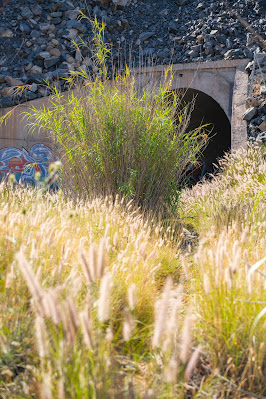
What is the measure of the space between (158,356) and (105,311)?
1.67 ft

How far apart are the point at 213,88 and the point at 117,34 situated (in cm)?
407

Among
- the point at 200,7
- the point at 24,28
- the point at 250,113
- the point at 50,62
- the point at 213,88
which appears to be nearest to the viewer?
the point at 250,113

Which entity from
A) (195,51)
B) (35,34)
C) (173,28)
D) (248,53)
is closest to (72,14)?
(35,34)

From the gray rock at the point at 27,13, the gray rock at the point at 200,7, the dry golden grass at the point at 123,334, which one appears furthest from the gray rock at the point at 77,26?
the dry golden grass at the point at 123,334

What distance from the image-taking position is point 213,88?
32.6ft

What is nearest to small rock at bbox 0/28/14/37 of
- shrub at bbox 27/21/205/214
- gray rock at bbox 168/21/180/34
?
gray rock at bbox 168/21/180/34

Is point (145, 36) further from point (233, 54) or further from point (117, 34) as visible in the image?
point (233, 54)

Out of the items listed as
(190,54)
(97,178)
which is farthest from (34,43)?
(97,178)

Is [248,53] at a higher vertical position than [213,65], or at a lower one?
higher

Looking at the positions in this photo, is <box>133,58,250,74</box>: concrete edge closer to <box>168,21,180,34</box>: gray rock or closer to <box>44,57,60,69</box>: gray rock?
<box>168,21,180,34</box>: gray rock

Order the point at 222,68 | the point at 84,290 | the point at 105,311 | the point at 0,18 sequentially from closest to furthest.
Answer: the point at 105,311 → the point at 84,290 → the point at 222,68 → the point at 0,18

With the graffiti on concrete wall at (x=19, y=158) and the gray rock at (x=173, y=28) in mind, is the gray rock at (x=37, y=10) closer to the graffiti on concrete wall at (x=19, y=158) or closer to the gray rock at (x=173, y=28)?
the gray rock at (x=173, y=28)

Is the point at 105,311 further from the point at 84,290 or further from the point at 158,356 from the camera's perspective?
the point at 84,290

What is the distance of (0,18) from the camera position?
12336mm
